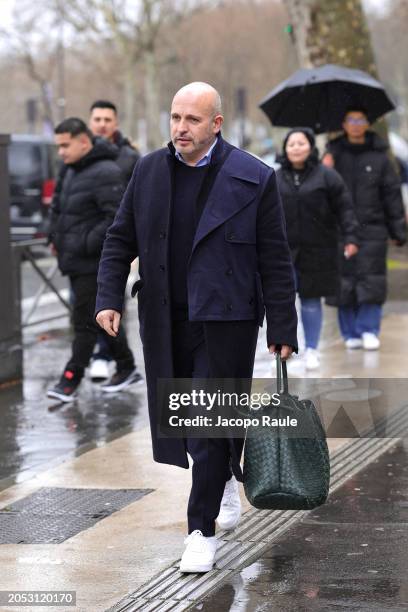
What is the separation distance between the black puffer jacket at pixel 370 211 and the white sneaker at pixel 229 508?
5088mm

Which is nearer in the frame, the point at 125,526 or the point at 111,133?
the point at 125,526

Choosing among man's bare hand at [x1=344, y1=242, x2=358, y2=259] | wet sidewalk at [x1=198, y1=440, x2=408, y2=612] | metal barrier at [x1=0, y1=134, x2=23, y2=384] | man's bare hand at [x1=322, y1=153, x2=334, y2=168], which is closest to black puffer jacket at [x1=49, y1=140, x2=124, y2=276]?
metal barrier at [x1=0, y1=134, x2=23, y2=384]

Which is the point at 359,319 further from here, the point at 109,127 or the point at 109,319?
the point at 109,319

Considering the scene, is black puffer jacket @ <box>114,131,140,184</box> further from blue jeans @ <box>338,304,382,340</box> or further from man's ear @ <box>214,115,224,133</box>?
man's ear @ <box>214,115,224,133</box>

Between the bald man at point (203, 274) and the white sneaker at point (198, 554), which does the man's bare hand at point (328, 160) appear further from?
the white sneaker at point (198, 554)

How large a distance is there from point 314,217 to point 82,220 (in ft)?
5.98

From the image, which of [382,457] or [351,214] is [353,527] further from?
[351,214]

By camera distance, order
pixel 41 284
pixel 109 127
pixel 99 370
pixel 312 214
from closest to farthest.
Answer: pixel 312 214
pixel 99 370
pixel 109 127
pixel 41 284

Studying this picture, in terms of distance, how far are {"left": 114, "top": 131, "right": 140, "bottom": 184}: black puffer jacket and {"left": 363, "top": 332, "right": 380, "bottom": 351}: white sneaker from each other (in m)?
2.33

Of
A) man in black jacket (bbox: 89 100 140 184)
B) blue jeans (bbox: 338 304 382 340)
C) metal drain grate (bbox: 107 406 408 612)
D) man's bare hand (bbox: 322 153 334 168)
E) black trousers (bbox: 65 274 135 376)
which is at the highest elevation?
man in black jacket (bbox: 89 100 140 184)

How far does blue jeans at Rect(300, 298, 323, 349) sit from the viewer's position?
33.5ft

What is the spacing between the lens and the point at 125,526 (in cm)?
603

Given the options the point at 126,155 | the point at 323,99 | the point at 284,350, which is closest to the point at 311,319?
the point at 126,155

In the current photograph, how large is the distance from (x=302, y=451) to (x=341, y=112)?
280 inches
